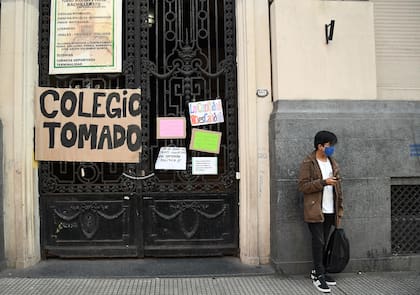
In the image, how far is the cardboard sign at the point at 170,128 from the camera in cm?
607

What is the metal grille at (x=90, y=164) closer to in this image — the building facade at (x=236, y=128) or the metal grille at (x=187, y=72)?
the building facade at (x=236, y=128)

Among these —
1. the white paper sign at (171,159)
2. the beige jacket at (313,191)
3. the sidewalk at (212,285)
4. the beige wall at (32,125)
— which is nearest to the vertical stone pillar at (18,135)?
the beige wall at (32,125)

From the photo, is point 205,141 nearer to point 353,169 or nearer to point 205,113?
point 205,113

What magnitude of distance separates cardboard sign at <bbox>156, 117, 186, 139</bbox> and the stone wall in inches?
51.1

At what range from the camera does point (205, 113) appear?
6102mm

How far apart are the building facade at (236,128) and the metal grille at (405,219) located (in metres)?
0.03

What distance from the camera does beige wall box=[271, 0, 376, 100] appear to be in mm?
5727

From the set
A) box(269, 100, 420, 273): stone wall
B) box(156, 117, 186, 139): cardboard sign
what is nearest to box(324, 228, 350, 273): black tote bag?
box(269, 100, 420, 273): stone wall

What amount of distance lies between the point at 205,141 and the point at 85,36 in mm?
2297

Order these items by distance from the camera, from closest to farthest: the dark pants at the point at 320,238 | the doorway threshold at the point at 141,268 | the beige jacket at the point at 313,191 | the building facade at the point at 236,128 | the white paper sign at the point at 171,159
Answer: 1. the beige jacket at the point at 313,191
2. the dark pants at the point at 320,238
3. the doorway threshold at the point at 141,268
4. the building facade at the point at 236,128
5. the white paper sign at the point at 171,159

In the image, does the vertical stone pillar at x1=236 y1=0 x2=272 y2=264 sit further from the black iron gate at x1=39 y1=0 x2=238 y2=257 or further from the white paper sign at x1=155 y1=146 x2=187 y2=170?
the white paper sign at x1=155 y1=146 x2=187 y2=170

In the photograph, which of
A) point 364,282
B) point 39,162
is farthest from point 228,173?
point 39,162

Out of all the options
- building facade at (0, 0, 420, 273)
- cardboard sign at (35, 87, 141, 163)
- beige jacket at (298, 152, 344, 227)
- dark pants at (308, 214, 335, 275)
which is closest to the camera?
beige jacket at (298, 152, 344, 227)

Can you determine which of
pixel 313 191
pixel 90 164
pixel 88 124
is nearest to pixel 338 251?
pixel 313 191
